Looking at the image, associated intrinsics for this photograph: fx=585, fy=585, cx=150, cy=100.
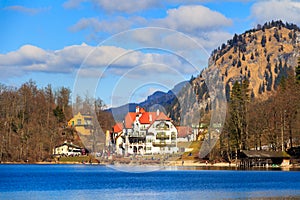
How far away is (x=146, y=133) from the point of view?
94.1 m

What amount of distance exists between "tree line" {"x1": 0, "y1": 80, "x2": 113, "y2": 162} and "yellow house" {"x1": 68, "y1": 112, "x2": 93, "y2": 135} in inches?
76.1

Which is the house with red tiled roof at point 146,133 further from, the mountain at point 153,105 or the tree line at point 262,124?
the tree line at point 262,124

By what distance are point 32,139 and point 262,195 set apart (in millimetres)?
78014

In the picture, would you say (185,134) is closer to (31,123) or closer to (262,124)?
(262,124)

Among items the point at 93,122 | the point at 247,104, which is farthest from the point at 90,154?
the point at 247,104

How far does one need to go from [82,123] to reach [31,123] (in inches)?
406

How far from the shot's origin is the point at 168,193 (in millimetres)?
44938

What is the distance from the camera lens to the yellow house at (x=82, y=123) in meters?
113

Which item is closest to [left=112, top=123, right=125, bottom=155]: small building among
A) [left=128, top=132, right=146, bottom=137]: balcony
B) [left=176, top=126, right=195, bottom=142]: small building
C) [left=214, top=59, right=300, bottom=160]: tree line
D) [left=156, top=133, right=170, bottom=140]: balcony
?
[left=128, top=132, right=146, bottom=137]: balcony

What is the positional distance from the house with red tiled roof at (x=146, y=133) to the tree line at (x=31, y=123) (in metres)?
5.82

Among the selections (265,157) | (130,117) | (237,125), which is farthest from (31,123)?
(265,157)

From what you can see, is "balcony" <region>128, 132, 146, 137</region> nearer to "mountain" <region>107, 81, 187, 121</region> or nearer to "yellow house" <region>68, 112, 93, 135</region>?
"mountain" <region>107, 81, 187, 121</region>

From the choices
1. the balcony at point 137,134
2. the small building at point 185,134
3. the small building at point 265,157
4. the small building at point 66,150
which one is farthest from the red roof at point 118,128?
the small building at point 265,157

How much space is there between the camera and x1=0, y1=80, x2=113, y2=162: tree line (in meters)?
112
